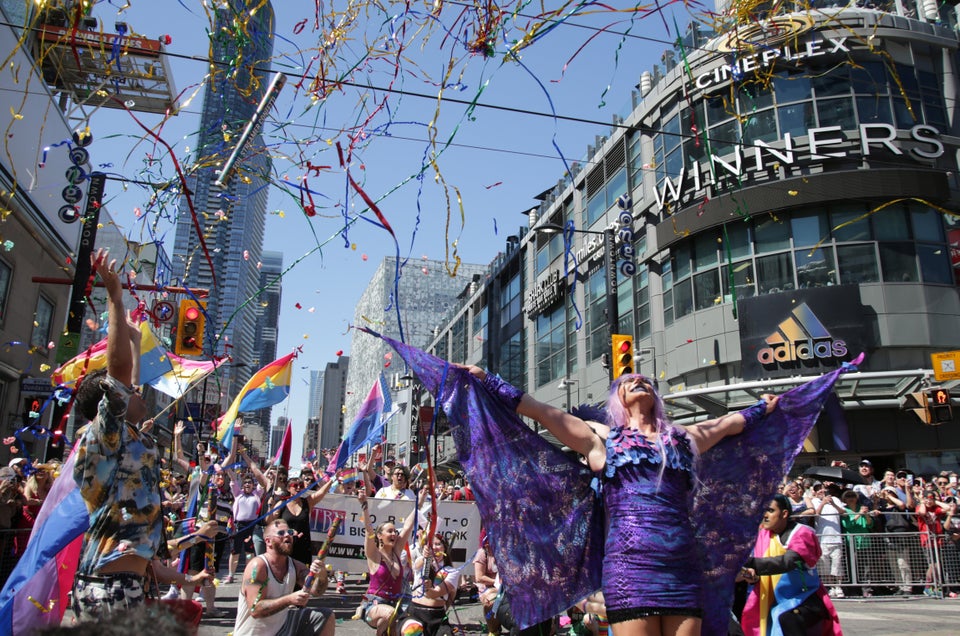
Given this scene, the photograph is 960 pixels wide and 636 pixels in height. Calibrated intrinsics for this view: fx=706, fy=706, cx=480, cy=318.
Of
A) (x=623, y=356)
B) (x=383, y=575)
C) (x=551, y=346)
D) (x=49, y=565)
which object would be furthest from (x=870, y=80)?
(x=49, y=565)

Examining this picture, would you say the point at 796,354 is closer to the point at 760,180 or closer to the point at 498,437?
the point at 760,180

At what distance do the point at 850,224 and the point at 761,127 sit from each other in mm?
3893

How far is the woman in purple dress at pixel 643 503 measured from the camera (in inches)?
121

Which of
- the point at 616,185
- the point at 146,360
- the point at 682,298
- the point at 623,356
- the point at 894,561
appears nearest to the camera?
the point at 146,360

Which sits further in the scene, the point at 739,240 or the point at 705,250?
the point at 705,250

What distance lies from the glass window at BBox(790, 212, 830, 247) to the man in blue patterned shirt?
20.2 m

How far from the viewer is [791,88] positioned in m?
20.9

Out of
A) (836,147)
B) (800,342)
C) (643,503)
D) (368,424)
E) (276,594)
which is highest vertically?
(836,147)

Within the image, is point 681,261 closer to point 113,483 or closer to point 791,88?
point 791,88

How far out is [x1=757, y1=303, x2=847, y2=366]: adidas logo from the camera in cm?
1892

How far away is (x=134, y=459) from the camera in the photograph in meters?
3.30

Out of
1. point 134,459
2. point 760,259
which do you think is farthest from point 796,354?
point 134,459

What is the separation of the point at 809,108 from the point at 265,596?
2085 cm

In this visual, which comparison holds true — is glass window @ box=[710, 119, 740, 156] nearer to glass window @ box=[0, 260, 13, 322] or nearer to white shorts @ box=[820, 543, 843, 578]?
white shorts @ box=[820, 543, 843, 578]
